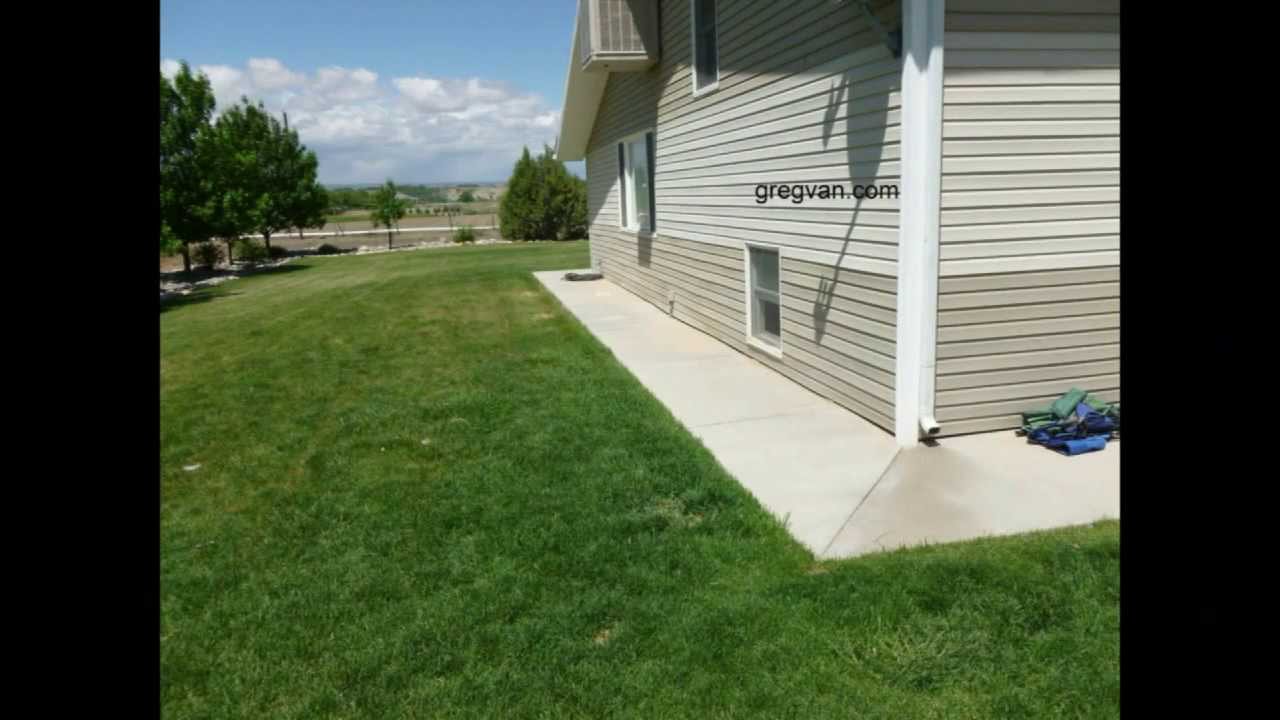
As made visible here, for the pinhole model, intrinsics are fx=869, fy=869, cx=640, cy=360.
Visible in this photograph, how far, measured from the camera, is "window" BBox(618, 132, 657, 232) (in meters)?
13.2

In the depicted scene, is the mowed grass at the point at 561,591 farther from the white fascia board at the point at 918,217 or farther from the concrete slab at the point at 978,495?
the white fascia board at the point at 918,217

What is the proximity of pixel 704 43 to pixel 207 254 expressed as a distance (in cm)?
2321

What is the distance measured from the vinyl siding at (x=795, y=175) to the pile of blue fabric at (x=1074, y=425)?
39.2 inches

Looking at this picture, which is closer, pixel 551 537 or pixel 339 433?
pixel 551 537

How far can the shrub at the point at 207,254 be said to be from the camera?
2817 centimetres

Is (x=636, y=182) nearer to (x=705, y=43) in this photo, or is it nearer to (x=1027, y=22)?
(x=705, y=43)

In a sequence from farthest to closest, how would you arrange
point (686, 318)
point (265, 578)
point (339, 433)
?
point (686, 318), point (339, 433), point (265, 578)

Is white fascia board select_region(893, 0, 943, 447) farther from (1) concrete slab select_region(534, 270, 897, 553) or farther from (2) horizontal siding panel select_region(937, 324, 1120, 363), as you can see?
(1) concrete slab select_region(534, 270, 897, 553)

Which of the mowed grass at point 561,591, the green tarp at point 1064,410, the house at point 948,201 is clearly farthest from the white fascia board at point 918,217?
the mowed grass at point 561,591
